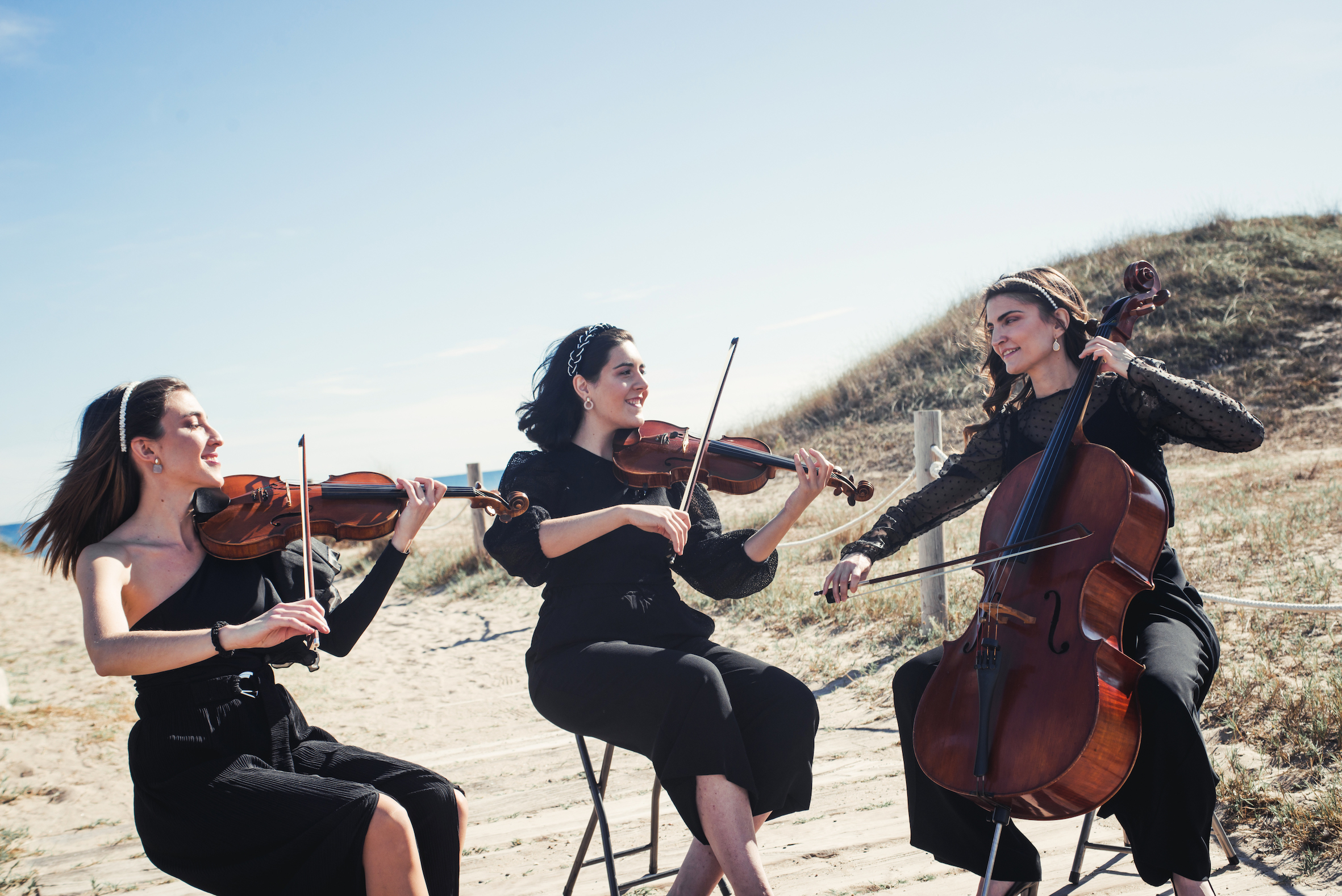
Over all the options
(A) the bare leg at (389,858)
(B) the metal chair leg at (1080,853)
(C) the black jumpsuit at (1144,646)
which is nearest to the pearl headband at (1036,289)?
(C) the black jumpsuit at (1144,646)

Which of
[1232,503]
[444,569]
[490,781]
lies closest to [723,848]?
[490,781]

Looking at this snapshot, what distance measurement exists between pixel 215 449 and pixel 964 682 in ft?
6.24

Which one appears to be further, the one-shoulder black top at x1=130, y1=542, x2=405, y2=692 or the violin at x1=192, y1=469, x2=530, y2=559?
the violin at x1=192, y1=469, x2=530, y2=559

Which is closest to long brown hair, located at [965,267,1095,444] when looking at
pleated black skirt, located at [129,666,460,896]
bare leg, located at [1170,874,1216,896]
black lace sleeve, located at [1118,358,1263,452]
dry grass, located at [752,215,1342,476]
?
black lace sleeve, located at [1118,358,1263,452]

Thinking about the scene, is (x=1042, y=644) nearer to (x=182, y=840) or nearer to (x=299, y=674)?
(x=182, y=840)

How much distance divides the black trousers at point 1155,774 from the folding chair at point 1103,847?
0.37 meters

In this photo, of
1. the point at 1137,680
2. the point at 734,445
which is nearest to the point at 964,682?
the point at 1137,680

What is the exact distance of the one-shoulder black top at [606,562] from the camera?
250 centimetres

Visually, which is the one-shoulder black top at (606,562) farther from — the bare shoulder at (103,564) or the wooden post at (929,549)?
the wooden post at (929,549)

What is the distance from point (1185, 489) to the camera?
26.9 feet

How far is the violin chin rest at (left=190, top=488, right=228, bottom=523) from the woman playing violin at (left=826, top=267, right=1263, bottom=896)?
1567 millimetres

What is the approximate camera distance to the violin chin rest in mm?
2232

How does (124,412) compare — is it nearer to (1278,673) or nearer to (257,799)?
(257,799)

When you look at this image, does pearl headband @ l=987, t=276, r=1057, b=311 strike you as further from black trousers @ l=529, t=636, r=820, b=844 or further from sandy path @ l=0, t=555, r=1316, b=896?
sandy path @ l=0, t=555, r=1316, b=896
